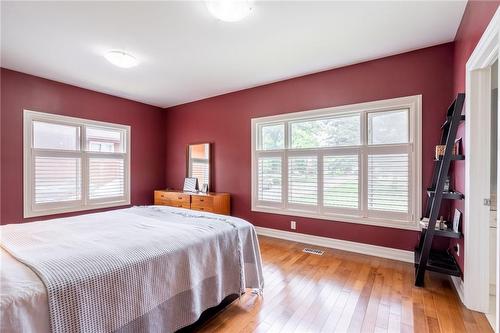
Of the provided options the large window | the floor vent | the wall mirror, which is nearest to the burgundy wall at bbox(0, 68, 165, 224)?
the wall mirror

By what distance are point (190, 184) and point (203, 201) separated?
2.71 ft

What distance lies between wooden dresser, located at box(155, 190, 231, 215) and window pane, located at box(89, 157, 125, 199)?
96 centimetres

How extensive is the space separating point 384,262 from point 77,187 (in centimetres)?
489

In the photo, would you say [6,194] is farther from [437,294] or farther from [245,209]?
[437,294]

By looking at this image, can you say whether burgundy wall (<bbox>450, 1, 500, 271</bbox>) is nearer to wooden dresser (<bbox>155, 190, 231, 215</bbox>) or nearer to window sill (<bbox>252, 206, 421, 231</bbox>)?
window sill (<bbox>252, 206, 421, 231</bbox>)

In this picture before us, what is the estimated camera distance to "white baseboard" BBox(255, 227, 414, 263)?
9.93 feet

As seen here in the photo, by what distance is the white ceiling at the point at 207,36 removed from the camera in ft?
7.14

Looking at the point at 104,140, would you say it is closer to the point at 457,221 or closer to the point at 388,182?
the point at 388,182

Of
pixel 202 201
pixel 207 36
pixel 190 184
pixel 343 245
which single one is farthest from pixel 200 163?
pixel 343 245

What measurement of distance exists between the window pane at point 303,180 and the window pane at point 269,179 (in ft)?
0.73

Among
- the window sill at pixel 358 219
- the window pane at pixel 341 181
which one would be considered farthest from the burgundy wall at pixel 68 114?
the window pane at pixel 341 181

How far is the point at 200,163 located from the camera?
5.03m

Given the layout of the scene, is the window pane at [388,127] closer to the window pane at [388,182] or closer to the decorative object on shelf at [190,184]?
the window pane at [388,182]

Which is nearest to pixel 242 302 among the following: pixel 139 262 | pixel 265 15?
pixel 139 262
